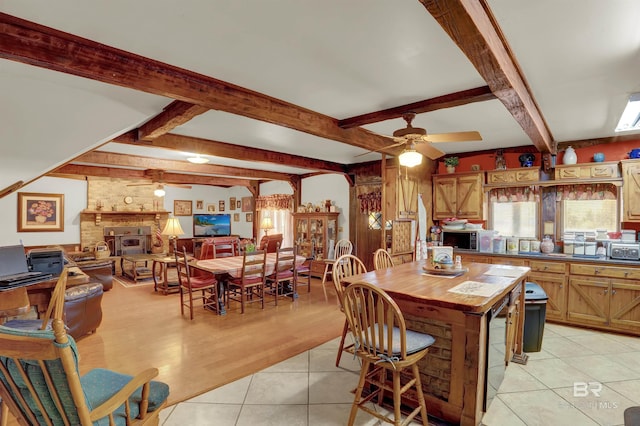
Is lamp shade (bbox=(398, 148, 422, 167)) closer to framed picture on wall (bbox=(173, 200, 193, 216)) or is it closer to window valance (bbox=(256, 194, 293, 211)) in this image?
window valance (bbox=(256, 194, 293, 211))

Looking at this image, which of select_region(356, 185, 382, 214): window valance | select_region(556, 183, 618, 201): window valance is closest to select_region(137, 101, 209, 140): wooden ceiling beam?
select_region(356, 185, 382, 214): window valance

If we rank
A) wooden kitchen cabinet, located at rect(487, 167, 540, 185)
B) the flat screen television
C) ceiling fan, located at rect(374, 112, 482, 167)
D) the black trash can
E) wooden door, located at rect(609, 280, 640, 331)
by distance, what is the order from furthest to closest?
the flat screen television, wooden kitchen cabinet, located at rect(487, 167, 540, 185), wooden door, located at rect(609, 280, 640, 331), the black trash can, ceiling fan, located at rect(374, 112, 482, 167)

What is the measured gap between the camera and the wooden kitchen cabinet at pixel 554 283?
4.03 metres

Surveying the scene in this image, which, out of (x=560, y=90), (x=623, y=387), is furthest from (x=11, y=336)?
(x=623, y=387)

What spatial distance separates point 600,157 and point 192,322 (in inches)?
224

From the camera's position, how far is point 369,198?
6.11m

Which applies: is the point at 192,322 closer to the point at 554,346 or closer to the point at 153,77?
the point at 153,77

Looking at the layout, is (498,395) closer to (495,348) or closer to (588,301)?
(495,348)

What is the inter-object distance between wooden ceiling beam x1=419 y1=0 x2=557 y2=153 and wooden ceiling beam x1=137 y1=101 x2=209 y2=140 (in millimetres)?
1922

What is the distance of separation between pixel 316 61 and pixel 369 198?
4.18 meters

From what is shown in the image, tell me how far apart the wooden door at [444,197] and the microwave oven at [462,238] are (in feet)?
1.26

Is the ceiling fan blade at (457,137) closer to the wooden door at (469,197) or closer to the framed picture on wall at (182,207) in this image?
the wooden door at (469,197)

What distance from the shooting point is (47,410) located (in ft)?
4.00

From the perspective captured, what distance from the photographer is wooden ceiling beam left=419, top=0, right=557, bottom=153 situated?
4.45 ft
